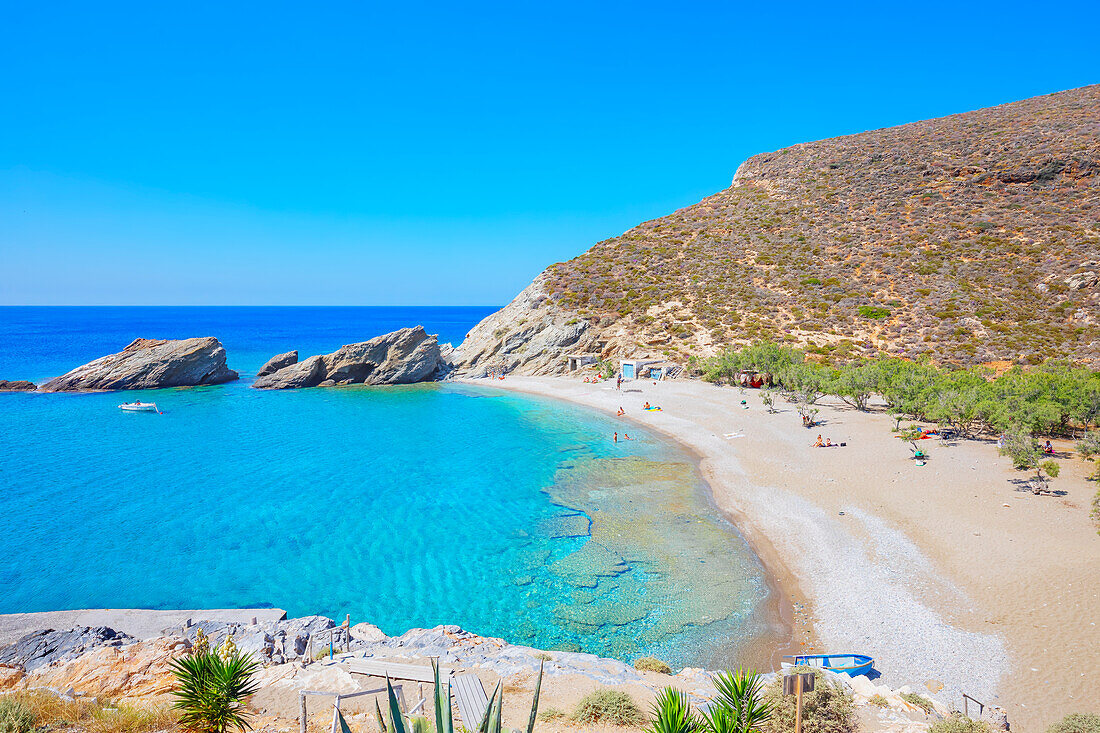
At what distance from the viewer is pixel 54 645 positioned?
10.2 m

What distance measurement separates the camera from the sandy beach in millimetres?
10422

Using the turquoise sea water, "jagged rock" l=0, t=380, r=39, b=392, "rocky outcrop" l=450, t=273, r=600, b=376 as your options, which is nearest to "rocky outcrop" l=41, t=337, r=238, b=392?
"jagged rock" l=0, t=380, r=39, b=392

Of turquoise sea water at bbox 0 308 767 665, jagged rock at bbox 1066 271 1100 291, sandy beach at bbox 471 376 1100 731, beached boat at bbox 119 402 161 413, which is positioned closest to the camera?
sandy beach at bbox 471 376 1100 731

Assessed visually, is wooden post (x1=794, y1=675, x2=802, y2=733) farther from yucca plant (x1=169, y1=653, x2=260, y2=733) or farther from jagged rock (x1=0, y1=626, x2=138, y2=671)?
jagged rock (x1=0, y1=626, x2=138, y2=671)

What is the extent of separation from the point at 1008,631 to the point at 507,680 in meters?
10.8

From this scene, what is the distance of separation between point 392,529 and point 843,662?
13952 mm

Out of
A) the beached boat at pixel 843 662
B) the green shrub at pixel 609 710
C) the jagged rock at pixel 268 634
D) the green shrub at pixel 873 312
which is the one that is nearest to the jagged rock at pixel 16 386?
the jagged rock at pixel 268 634

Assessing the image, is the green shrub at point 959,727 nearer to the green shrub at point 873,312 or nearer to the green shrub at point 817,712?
the green shrub at point 817,712

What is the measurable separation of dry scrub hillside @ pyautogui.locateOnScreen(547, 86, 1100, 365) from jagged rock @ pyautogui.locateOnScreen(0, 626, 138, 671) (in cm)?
4164

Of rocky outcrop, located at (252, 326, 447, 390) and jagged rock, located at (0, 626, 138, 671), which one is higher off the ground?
rocky outcrop, located at (252, 326, 447, 390)

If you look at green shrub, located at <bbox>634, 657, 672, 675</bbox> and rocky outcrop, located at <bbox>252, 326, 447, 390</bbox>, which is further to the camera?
rocky outcrop, located at <bbox>252, 326, 447, 390</bbox>

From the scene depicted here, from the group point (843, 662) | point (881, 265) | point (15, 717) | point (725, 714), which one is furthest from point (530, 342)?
point (725, 714)

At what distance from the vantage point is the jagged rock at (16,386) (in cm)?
4503

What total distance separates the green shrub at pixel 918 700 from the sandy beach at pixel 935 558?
1.69 meters
